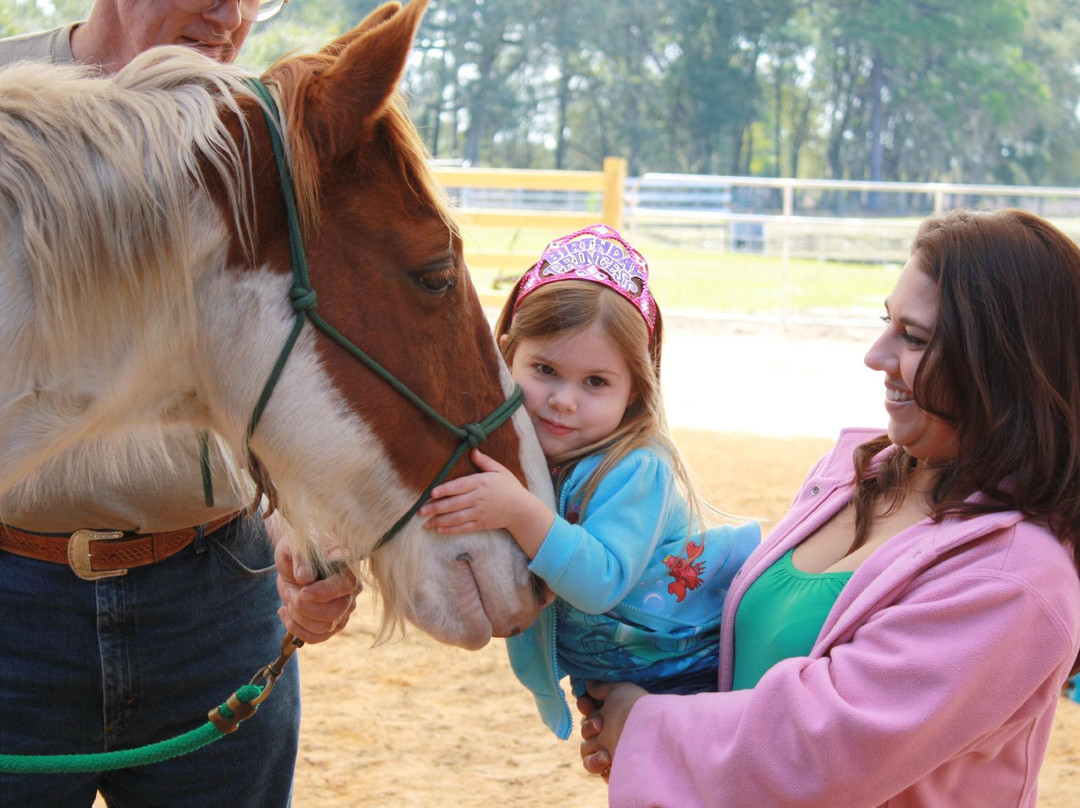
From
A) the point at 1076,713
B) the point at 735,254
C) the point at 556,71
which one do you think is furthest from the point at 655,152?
the point at 1076,713

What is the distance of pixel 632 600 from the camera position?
5.41ft

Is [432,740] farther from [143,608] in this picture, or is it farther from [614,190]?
[614,190]

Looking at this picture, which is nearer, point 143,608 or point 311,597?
point 311,597

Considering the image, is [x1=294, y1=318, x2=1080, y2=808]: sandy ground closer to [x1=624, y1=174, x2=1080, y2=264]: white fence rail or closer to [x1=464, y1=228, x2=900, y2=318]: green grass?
[x1=464, y1=228, x2=900, y2=318]: green grass

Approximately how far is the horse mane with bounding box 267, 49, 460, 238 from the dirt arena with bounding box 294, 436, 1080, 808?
1.69 meters

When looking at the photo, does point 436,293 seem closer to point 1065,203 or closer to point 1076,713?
point 1076,713

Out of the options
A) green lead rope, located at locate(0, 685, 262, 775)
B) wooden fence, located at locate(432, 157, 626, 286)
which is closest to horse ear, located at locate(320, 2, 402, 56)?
green lead rope, located at locate(0, 685, 262, 775)

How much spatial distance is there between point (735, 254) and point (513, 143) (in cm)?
1991

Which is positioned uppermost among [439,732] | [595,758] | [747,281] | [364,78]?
[364,78]

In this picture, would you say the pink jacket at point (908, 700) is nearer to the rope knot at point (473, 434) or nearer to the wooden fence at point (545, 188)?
the rope knot at point (473, 434)

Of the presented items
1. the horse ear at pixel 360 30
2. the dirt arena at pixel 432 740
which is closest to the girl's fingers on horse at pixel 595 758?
the horse ear at pixel 360 30

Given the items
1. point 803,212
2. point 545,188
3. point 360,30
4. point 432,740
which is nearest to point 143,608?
point 360,30

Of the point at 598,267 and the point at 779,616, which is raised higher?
the point at 598,267

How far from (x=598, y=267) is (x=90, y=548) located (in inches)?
38.0
